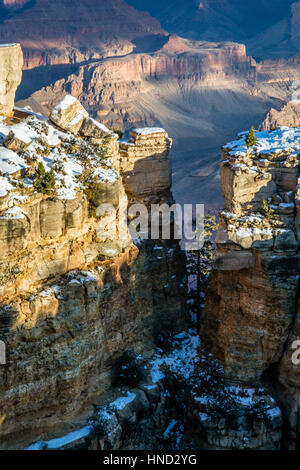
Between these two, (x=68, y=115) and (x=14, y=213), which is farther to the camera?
(x=68, y=115)

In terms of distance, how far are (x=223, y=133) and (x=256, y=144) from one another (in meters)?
134

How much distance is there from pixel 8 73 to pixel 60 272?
479 inches

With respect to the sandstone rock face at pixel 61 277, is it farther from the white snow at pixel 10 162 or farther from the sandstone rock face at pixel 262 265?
the sandstone rock face at pixel 262 265

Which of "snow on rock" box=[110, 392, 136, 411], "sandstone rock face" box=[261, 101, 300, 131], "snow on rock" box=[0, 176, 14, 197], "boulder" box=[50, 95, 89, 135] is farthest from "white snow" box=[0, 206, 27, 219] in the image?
"sandstone rock face" box=[261, 101, 300, 131]

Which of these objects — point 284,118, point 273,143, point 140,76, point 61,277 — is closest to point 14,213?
point 61,277

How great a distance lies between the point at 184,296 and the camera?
36.6 metres

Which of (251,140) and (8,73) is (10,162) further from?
(251,140)

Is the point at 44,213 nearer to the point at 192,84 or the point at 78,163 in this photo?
the point at 78,163

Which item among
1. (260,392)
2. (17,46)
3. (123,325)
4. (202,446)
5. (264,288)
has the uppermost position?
(17,46)

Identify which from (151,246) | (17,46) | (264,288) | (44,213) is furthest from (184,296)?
(17,46)

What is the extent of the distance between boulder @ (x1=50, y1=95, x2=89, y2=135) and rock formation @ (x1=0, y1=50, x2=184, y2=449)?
0.06 m

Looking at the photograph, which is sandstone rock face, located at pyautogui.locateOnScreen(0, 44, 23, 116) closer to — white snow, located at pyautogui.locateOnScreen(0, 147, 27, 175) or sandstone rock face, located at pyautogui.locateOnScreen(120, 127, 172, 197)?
white snow, located at pyautogui.locateOnScreen(0, 147, 27, 175)

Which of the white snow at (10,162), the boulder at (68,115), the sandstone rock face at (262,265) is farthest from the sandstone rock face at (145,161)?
the white snow at (10,162)

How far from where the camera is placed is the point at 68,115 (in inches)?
1278
